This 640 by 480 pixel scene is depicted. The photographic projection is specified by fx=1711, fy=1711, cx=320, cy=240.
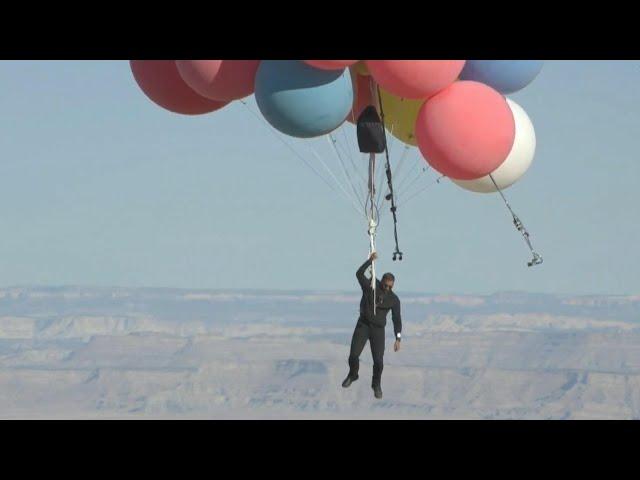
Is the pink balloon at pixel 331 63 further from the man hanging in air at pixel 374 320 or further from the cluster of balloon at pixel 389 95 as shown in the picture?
the man hanging in air at pixel 374 320

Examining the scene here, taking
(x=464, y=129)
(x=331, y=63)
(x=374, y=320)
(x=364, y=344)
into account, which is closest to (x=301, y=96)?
(x=331, y=63)

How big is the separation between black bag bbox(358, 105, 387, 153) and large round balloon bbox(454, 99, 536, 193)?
1499 mm

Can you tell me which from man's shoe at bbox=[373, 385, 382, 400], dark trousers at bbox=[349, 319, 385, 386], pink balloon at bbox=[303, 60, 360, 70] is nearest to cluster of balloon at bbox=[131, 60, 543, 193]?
pink balloon at bbox=[303, 60, 360, 70]

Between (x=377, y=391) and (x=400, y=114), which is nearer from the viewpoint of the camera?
(x=377, y=391)

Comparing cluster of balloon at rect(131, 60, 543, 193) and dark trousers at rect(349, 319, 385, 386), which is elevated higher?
cluster of balloon at rect(131, 60, 543, 193)

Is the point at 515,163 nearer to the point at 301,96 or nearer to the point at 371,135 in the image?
the point at 371,135

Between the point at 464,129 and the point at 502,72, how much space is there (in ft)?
3.67

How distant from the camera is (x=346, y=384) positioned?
60.8 feet

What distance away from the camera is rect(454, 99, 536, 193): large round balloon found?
20.5m

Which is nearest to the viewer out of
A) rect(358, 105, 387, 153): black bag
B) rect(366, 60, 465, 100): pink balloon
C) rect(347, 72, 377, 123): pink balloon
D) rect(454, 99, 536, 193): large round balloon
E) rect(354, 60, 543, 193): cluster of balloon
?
rect(366, 60, 465, 100): pink balloon

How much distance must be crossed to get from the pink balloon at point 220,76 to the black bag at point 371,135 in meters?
1.32

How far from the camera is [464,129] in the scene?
1884 cm

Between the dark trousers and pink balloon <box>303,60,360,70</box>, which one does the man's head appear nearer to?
the dark trousers
